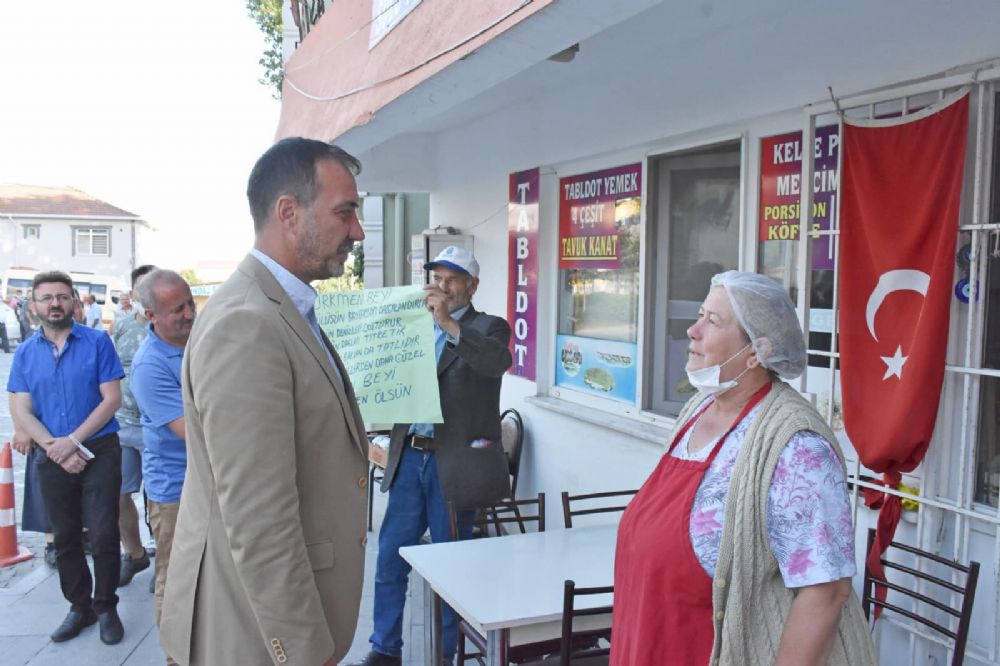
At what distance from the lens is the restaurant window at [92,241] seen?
4250cm

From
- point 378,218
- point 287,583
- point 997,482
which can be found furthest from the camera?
point 378,218

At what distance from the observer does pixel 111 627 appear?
13.9 ft

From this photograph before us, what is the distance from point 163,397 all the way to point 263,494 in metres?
2.08

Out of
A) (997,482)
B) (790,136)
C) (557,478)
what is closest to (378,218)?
(557,478)

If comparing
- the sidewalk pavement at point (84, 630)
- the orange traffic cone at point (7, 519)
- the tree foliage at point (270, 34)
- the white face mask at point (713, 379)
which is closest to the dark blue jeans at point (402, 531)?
the sidewalk pavement at point (84, 630)

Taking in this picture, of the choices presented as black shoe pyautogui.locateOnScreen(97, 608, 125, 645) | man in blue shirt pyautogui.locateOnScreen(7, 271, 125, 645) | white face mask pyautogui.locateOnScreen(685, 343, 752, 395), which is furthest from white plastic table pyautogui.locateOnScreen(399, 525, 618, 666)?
man in blue shirt pyautogui.locateOnScreen(7, 271, 125, 645)

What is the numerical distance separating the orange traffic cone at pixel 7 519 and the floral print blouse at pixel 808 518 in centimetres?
549

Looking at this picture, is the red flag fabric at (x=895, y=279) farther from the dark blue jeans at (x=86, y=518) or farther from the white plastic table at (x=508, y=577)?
the dark blue jeans at (x=86, y=518)

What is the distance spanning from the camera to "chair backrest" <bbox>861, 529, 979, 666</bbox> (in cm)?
237

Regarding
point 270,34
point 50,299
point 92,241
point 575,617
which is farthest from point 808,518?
point 92,241

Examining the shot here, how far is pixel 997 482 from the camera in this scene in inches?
111

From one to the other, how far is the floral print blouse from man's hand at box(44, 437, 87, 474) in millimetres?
3717

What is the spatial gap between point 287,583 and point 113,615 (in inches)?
130

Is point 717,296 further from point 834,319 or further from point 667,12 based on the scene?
point 667,12
